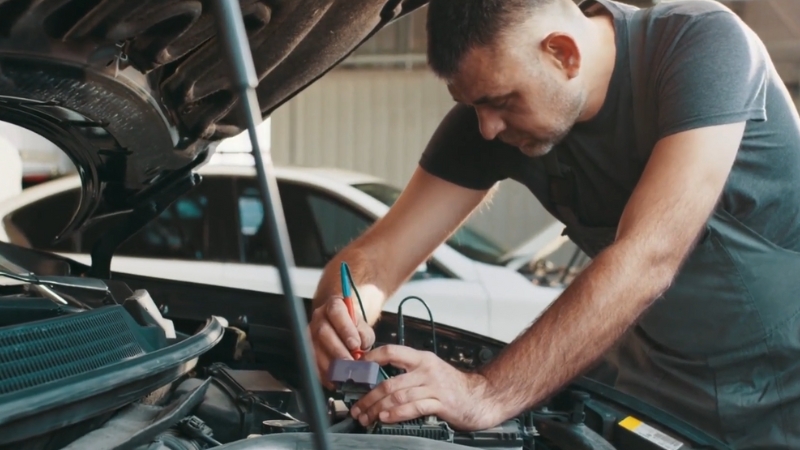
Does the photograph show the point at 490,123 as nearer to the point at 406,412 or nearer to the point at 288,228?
the point at 406,412

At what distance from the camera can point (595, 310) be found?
4.30 feet

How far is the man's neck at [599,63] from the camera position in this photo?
154 centimetres

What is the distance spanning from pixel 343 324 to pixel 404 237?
452 millimetres

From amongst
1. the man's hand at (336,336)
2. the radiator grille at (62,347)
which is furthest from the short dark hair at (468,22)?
the radiator grille at (62,347)

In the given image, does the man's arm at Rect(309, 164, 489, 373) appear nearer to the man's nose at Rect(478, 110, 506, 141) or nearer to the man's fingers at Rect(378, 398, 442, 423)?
the man's nose at Rect(478, 110, 506, 141)

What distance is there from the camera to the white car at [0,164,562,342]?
3.86 meters

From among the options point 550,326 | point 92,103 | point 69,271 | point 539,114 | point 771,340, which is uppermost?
point 92,103

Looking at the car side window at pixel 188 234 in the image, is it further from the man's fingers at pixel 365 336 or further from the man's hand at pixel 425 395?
the man's hand at pixel 425 395

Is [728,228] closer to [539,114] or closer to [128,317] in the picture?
[539,114]

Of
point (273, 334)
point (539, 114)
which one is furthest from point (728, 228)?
point (273, 334)

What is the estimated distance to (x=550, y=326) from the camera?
1311 mm

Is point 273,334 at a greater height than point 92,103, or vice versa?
point 92,103

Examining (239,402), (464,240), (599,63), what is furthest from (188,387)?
(464,240)

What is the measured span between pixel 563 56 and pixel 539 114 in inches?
4.0
